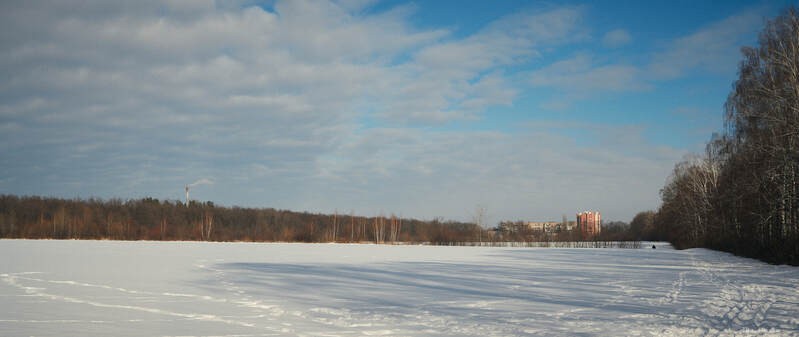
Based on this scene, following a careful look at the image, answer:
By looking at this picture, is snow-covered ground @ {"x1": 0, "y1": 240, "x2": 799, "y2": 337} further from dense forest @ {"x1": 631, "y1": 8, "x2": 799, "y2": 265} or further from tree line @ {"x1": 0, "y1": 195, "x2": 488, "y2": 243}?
tree line @ {"x1": 0, "y1": 195, "x2": 488, "y2": 243}

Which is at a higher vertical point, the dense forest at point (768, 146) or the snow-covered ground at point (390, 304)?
the dense forest at point (768, 146)

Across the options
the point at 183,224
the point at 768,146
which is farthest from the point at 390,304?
the point at 183,224

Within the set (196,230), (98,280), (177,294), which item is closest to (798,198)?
(177,294)

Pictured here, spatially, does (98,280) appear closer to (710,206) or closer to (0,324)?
(0,324)

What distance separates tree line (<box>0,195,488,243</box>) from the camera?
5700cm

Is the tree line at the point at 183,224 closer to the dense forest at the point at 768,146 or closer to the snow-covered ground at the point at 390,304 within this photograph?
the dense forest at the point at 768,146

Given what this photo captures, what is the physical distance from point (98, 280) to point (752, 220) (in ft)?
65.1

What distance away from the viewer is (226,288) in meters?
10.6

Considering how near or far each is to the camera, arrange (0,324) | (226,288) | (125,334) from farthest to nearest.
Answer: (226,288) → (0,324) → (125,334)

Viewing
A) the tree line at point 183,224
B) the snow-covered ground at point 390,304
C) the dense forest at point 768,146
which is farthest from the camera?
the tree line at point 183,224

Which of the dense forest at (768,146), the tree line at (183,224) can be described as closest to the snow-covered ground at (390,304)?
the dense forest at (768,146)

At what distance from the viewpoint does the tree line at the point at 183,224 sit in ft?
187

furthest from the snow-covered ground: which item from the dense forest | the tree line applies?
the tree line

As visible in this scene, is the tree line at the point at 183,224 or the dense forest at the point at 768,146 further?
the tree line at the point at 183,224
